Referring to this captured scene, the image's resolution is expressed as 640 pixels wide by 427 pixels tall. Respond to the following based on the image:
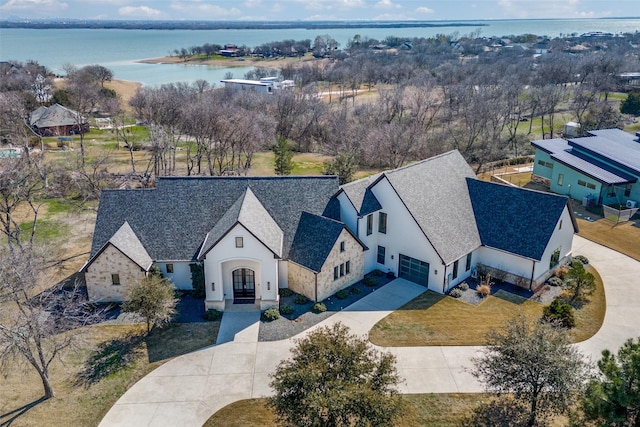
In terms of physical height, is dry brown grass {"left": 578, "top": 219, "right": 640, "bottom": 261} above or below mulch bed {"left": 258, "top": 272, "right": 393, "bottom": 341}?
above

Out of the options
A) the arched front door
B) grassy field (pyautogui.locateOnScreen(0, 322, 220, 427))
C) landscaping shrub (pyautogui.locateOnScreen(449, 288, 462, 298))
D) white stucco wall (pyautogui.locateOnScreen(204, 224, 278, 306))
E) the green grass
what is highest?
white stucco wall (pyautogui.locateOnScreen(204, 224, 278, 306))

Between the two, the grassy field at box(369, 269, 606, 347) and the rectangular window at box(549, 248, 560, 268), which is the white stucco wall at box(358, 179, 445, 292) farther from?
the rectangular window at box(549, 248, 560, 268)

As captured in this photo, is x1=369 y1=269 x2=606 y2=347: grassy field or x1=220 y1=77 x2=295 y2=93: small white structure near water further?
x1=220 y1=77 x2=295 y2=93: small white structure near water

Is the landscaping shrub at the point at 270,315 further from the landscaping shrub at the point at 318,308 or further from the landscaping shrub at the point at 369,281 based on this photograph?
the landscaping shrub at the point at 369,281

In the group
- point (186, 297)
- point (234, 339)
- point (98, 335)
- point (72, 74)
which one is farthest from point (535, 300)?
point (72, 74)

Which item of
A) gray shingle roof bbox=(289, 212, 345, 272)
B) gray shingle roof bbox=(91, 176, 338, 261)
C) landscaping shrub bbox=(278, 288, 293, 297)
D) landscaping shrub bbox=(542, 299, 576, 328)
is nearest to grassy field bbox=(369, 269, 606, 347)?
landscaping shrub bbox=(542, 299, 576, 328)

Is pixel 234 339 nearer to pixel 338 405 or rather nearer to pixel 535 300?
pixel 338 405

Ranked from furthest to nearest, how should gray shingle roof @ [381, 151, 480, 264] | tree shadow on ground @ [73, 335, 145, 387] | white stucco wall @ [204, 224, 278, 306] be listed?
gray shingle roof @ [381, 151, 480, 264]
white stucco wall @ [204, 224, 278, 306]
tree shadow on ground @ [73, 335, 145, 387]
